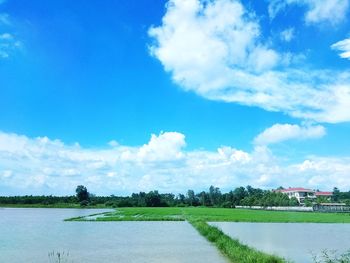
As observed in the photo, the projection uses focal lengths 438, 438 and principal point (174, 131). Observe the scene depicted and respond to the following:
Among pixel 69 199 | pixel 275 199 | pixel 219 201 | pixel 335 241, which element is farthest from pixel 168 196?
pixel 335 241

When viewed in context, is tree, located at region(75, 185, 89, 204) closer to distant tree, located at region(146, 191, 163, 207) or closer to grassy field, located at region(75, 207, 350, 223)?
distant tree, located at region(146, 191, 163, 207)

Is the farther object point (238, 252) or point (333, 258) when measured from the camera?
point (333, 258)

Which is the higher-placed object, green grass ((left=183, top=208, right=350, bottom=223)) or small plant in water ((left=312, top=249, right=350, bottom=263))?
green grass ((left=183, top=208, right=350, bottom=223))

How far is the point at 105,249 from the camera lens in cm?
2225

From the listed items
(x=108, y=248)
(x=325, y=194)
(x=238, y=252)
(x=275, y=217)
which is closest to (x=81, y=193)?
(x=325, y=194)

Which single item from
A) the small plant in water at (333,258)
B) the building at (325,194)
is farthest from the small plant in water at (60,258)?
the building at (325,194)

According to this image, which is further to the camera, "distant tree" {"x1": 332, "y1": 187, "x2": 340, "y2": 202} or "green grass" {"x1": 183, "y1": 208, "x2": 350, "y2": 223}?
"distant tree" {"x1": 332, "y1": 187, "x2": 340, "y2": 202}

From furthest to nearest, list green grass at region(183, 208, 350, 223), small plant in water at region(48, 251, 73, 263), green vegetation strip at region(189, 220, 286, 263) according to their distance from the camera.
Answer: green grass at region(183, 208, 350, 223), small plant in water at region(48, 251, 73, 263), green vegetation strip at region(189, 220, 286, 263)

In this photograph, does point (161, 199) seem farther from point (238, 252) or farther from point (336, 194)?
point (238, 252)

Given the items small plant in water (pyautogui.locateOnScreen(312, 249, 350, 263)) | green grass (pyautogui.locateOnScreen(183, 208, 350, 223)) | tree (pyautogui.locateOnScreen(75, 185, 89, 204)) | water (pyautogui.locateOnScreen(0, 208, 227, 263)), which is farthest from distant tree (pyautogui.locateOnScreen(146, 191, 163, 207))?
small plant in water (pyautogui.locateOnScreen(312, 249, 350, 263))

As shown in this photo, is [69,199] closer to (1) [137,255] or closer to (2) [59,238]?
(2) [59,238]

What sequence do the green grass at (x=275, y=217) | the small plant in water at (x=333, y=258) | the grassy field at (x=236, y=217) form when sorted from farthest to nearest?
the grassy field at (x=236, y=217), the green grass at (x=275, y=217), the small plant in water at (x=333, y=258)

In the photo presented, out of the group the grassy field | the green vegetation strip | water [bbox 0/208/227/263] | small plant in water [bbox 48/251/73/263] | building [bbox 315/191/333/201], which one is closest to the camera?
the green vegetation strip

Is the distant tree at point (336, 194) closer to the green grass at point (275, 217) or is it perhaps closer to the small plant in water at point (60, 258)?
the green grass at point (275, 217)
